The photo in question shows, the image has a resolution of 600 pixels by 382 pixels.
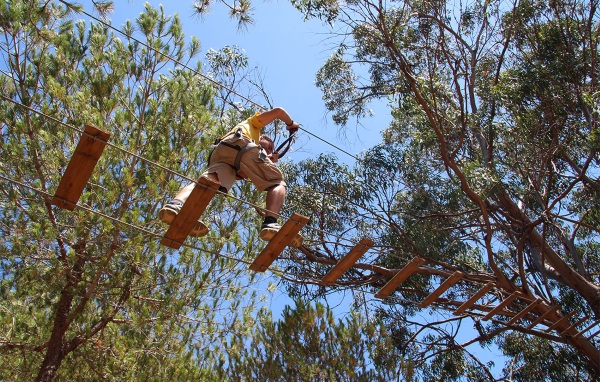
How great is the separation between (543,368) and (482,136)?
390 centimetres

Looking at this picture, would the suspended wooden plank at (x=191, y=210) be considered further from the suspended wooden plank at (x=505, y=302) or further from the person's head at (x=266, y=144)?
the suspended wooden plank at (x=505, y=302)

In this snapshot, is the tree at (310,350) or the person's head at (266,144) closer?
the person's head at (266,144)

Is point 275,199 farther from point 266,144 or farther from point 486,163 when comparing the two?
point 486,163

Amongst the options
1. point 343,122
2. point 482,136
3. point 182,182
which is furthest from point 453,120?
point 182,182

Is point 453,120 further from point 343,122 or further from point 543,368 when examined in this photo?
point 543,368

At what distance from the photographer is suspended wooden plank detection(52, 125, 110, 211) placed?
3.15m

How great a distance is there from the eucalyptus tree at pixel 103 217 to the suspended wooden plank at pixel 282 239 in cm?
168

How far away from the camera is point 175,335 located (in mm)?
6766

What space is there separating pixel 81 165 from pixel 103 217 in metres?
2.36

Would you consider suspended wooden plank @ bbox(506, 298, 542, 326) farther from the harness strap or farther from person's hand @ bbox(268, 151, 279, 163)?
the harness strap

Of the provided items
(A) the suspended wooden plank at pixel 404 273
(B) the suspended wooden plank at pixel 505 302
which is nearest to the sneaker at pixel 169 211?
(A) the suspended wooden plank at pixel 404 273

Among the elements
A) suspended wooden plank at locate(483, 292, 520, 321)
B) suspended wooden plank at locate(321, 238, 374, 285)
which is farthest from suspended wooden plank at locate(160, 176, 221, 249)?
suspended wooden plank at locate(483, 292, 520, 321)

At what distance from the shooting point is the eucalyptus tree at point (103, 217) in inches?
224

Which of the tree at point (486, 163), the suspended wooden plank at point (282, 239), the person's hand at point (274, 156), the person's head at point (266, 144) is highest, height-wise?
the tree at point (486, 163)
